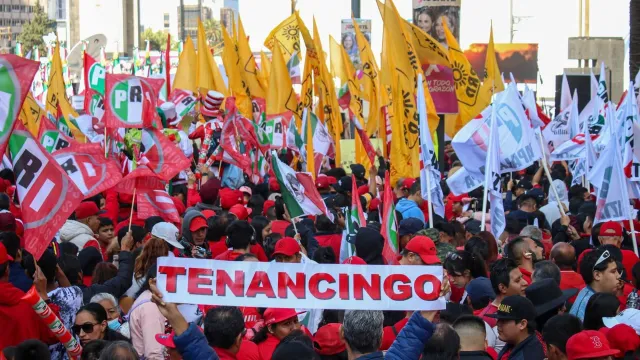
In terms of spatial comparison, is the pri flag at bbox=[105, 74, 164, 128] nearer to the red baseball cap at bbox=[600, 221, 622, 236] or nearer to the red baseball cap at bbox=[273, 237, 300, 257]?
the red baseball cap at bbox=[600, 221, 622, 236]

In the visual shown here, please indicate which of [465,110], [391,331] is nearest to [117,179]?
[391,331]

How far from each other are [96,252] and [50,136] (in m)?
5.12

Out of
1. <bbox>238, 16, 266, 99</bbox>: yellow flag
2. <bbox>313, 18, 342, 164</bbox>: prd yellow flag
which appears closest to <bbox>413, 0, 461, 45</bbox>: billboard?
<bbox>313, 18, 342, 164</bbox>: prd yellow flag

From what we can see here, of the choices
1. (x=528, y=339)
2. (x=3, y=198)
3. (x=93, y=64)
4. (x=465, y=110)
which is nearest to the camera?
(x=528, y=339)

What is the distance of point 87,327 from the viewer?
5.95 metres

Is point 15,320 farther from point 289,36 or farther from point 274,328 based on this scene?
point 289,36

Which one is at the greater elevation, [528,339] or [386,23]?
[386,23]

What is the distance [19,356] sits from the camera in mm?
5379

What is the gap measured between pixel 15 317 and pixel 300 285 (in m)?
1.91

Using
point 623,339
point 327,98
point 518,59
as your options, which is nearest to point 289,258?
point 623,339

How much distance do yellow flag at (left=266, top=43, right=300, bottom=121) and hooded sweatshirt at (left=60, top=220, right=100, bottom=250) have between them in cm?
827

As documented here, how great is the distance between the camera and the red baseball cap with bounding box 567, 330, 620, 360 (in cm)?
511

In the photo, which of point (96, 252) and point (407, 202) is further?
point (407, 202)

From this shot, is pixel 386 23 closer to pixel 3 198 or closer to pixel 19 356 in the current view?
pixel 3 198
